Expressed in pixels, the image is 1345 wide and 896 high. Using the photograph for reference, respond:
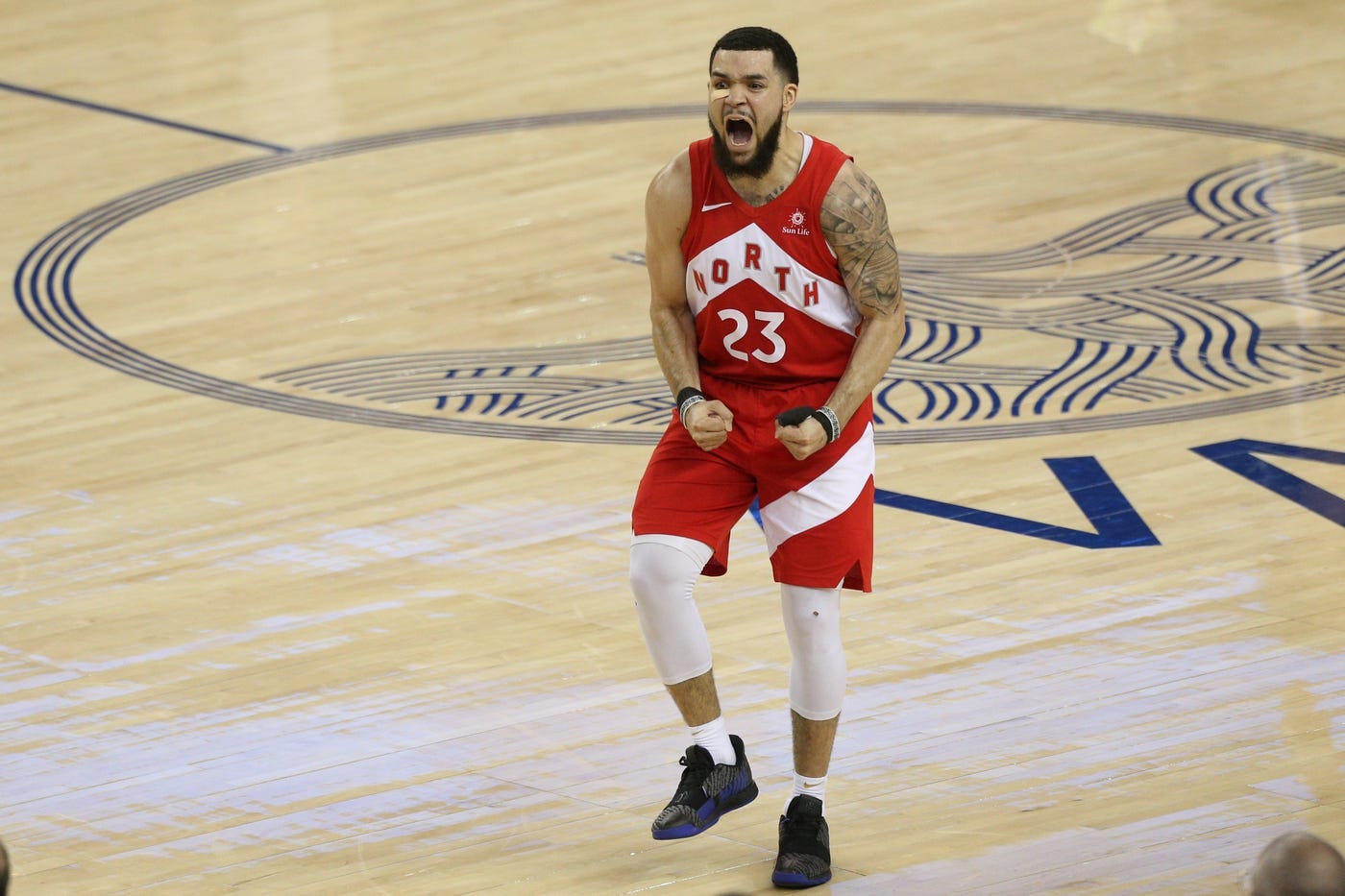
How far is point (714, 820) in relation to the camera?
476 cm

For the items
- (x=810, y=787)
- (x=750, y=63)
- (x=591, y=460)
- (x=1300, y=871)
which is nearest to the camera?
(x=1300, y=871)

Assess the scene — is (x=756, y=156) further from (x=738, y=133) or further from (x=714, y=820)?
(x=714, y=820)

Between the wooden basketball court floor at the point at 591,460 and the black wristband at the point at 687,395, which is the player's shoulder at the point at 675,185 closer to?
the black wristband at the point at 687,395

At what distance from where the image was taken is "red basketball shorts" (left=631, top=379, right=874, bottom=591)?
4660 millimetres

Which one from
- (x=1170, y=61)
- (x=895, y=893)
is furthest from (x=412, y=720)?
(x=1170, y=61)

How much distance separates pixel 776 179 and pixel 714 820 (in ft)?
4.15

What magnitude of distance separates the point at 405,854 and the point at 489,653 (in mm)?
1249

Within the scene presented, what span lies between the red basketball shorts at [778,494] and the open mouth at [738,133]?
1.66 feet

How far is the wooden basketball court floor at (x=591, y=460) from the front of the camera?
202 inches

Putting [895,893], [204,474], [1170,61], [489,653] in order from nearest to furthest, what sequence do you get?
[895,893] < [489,653] < [204,474] < [1170,61]

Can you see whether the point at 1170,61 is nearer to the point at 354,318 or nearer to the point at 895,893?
the point at 354,318

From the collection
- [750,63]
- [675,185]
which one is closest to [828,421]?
[675,185]

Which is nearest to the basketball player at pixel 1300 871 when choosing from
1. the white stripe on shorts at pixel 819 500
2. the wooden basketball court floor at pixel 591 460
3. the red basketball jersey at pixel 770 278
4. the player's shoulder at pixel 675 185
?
the wooden basketball court floor at pixel 591 460

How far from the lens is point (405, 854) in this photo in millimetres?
4949
